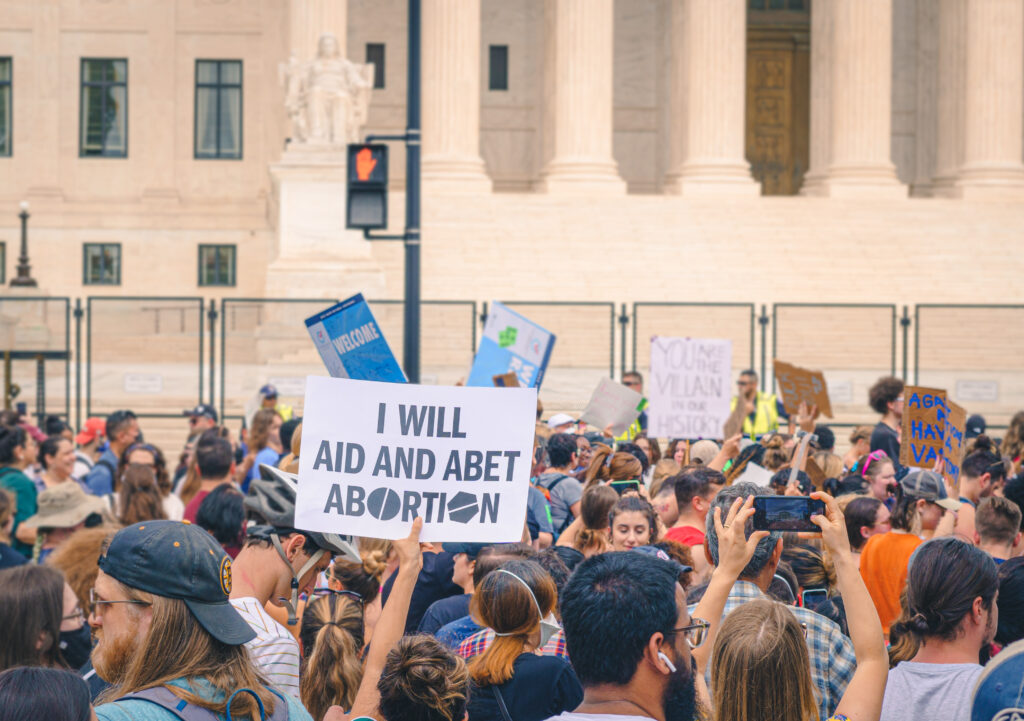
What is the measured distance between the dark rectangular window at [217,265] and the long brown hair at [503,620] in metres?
35.7

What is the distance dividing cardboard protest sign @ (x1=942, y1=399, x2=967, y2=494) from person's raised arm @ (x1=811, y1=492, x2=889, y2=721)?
4932mm

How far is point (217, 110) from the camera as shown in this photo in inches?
1609

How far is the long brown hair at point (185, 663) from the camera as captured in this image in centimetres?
355

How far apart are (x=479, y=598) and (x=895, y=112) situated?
39.5 metres

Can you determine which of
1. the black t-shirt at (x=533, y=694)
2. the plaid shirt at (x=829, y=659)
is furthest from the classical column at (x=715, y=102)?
the black t-shirt at (x=533, y=694)

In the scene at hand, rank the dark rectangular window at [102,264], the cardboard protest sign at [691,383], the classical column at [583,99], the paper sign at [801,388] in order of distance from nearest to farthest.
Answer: the paper sign at [801,388], the cardboard protest sign at [691,383], the classical column at [583,99], the dark rectangular window at [102,264]

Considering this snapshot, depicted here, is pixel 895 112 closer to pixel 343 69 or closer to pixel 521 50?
pixel 521 50

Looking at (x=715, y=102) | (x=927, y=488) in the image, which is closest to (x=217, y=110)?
(x=715, y=102)

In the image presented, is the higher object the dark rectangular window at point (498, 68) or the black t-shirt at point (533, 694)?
the dark rectangular window at point (498, 68)

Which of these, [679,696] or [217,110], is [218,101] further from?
[679,696]

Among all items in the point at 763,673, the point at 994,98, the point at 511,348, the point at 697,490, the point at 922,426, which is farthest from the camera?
the point at 994,98

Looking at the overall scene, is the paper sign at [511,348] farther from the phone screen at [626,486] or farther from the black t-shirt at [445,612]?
the black t-shirt at [445,612]

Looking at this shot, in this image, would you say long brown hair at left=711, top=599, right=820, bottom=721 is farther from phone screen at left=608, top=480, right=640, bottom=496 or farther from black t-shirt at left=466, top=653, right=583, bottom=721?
phone screen at left=608, top=480, right=640, bottom=496

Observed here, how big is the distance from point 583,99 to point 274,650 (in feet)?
97.5
